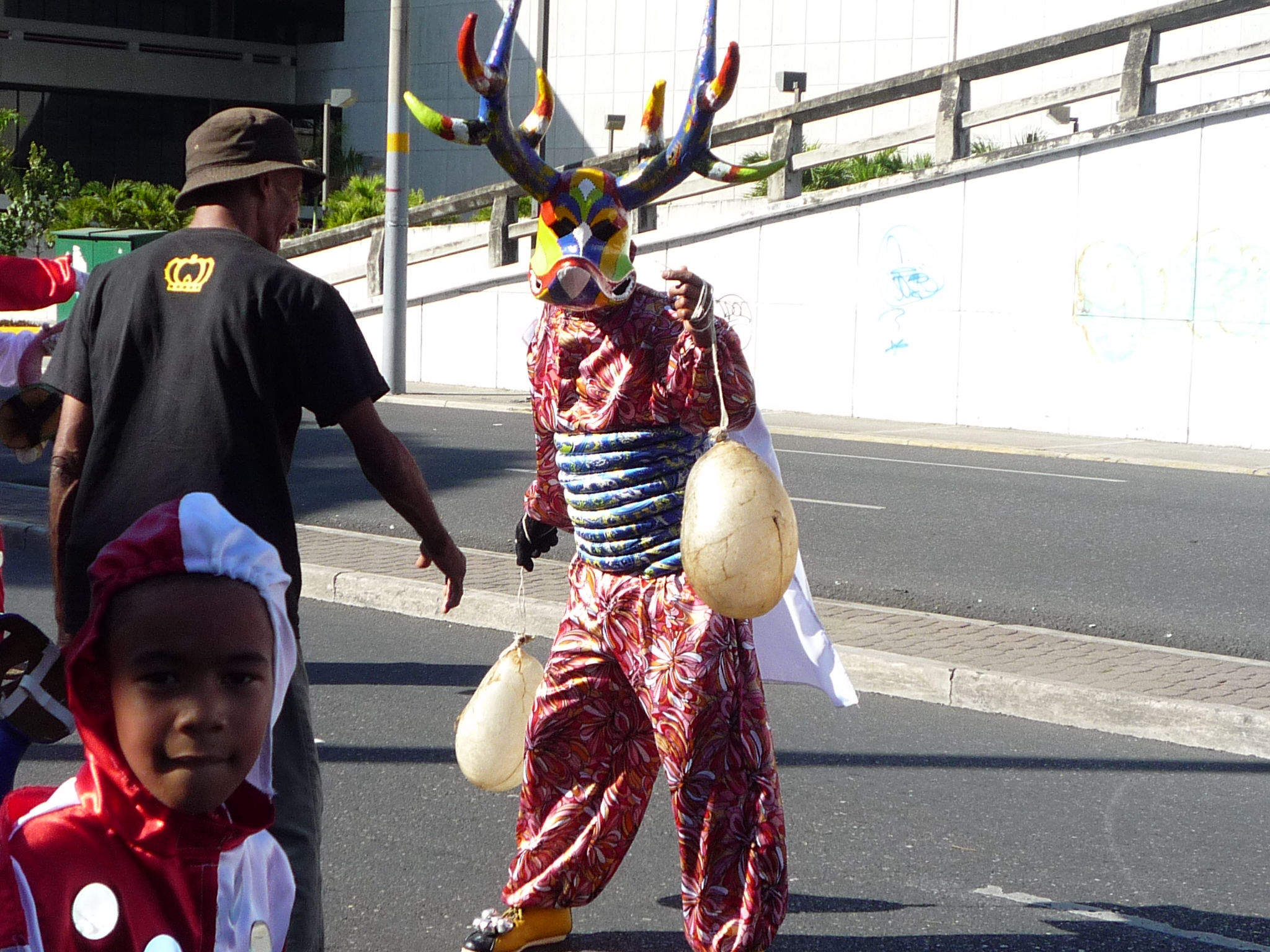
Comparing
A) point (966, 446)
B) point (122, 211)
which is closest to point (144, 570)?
point (966, 446)

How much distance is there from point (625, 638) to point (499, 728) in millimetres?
503

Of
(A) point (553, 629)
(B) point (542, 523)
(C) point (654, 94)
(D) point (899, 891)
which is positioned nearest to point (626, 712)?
(B) point (542, 523)

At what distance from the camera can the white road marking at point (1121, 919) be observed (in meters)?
3.95

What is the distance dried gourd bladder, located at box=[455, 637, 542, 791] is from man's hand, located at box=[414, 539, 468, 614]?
55cm

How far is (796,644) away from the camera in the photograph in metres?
4.01

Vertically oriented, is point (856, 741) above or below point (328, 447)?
below

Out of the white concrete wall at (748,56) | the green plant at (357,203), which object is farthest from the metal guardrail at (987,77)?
the green plant at (357,203)

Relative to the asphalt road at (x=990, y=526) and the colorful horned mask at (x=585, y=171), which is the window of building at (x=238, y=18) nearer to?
the asphalt road at (x=990, y=526)

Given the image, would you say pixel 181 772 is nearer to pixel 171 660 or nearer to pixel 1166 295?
pixel 171 660

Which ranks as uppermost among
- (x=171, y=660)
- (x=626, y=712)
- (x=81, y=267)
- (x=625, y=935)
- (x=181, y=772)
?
(x=81, y=267)

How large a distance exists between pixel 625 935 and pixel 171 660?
8.25ft

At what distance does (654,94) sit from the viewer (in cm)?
438

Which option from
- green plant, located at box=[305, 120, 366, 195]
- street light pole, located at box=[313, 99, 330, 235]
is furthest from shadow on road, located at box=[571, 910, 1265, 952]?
green plant, located at box=[305, 120, 366, 195]

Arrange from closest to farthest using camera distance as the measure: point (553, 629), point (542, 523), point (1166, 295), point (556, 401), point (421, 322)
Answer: point (556, 401), point (542, 523), point (553, 629), point (1166, 295), point (421, 322)
